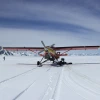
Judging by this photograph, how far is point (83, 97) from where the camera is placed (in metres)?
5.15

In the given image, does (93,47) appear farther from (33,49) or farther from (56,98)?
(56,98)

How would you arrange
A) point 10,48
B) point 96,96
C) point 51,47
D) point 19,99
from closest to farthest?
point 19,99 → point 96,96 → point 51,47 → point 10,48

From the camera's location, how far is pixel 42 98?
5.03 meters

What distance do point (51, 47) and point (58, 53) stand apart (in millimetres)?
1519

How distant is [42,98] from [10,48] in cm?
2411

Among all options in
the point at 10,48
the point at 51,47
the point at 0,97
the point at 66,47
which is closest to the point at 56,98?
the point at 0,97

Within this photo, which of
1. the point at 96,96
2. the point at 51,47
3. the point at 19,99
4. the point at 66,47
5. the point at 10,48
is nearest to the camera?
the point at 19,99

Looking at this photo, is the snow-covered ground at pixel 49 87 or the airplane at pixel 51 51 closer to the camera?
the snow-covered ground at pixel 49 87

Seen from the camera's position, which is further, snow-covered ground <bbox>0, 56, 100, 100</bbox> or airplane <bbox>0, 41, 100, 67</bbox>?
airplane <bbox>0, 41, 100, 67</bbox>

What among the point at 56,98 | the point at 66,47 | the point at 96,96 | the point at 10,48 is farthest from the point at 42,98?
the point at 10,48

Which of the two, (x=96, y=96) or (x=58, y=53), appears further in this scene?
(x=58, y=53)

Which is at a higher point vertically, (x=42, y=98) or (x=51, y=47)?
(x=51, y=47)

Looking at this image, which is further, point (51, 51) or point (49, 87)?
point (51, 51)

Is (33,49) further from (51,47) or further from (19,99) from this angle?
(19,99)
